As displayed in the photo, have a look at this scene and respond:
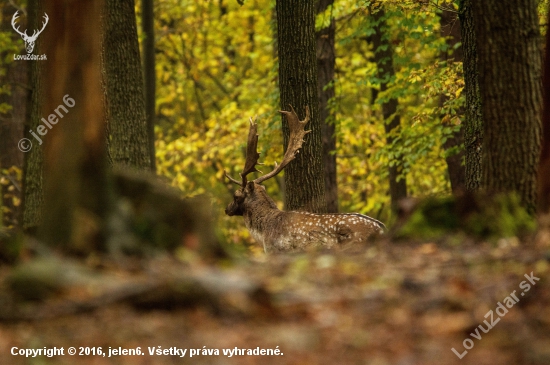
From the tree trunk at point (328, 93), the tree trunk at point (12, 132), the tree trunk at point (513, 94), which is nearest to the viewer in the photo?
the tree trunk at point (513, 94)

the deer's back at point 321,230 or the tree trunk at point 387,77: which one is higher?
the tree trunk at point 387,77

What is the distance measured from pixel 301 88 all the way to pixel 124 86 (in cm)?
303

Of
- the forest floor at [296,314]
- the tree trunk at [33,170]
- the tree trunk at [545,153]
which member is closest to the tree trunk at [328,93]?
the tree trunk at [33,170]

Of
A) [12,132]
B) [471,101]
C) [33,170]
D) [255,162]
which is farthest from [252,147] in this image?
[12,132]

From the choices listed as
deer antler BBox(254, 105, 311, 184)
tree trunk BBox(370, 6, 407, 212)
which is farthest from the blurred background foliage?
deer antler BBox(254, 105, 311, 184)

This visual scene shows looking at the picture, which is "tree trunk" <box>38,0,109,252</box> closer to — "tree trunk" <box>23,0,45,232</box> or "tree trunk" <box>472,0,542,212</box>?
"tree trunk" <box>472,0,542,212</box>

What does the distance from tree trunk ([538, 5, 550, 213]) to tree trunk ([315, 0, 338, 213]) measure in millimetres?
11389

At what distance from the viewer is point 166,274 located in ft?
19.1

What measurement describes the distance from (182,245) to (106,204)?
71 cm

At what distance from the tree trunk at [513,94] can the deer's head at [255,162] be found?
4.84 meters

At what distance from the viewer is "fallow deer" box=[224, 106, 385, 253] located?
11.7 metres

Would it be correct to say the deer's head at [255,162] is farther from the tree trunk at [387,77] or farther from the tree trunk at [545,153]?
the tree trunk at [387,77]

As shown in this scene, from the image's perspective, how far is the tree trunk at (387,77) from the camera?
1925 centimetres

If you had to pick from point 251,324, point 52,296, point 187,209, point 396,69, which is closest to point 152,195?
point 187,209
